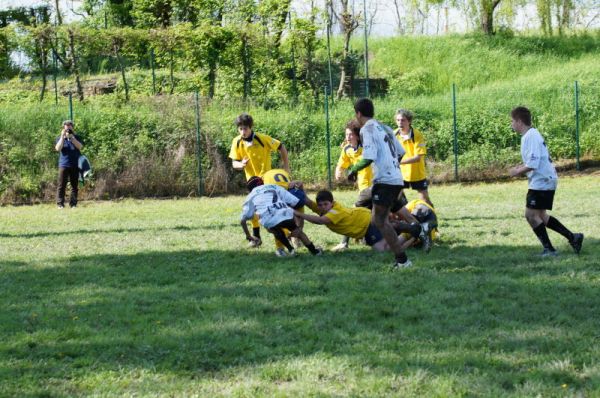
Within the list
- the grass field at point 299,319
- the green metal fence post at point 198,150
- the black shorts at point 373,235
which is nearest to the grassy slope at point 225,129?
the green metal fence post at point 198,150

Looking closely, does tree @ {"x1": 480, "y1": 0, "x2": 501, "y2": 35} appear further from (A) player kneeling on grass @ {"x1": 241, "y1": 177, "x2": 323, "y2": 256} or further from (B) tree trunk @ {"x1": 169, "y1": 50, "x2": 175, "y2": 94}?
(A) player kneeling on grass @ {"x1": 241, "y1": 177, "x2": 323, "y2": 256}

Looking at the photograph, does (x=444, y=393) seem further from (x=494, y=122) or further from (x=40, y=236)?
(x=494, y=122)

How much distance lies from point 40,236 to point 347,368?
793cm

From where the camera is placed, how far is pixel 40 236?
38.8ft

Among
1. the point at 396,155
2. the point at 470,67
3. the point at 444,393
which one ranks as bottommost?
the point at 444,393

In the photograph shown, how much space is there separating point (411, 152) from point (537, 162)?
9.06 feet

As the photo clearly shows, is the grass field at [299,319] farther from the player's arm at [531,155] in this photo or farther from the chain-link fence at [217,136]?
the chain-link fence at [217,136]

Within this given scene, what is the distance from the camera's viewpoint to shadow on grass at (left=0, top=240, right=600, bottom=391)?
517 cm

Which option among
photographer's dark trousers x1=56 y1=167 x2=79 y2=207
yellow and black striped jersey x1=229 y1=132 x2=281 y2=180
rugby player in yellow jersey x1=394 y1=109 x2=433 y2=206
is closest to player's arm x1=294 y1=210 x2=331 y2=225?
yellow and black striped jersey x1=229 y1=132 x2=281 y2=180

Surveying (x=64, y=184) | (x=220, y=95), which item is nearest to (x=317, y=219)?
(x=64, y=184)

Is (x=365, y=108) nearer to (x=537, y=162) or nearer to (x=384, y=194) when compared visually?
(x=384, y=194)

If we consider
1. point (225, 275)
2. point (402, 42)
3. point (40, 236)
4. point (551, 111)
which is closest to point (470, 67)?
point (402, 42)

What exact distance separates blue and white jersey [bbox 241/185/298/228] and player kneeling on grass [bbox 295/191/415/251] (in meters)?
0.22

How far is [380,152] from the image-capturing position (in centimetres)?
786
